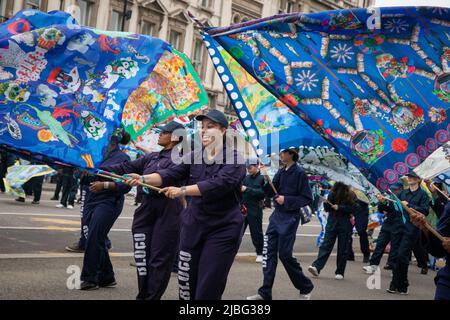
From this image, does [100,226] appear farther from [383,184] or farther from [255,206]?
[255,206]

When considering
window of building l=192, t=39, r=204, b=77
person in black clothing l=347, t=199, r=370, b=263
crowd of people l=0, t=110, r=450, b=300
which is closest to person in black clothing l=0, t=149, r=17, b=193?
crowd of people l=0, t=110, r=450, b=300

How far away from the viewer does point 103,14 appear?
3450 cm

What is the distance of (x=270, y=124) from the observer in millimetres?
7180

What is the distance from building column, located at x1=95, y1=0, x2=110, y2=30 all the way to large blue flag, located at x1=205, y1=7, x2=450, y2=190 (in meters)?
29.4

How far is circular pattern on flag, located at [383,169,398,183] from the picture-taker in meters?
5.52

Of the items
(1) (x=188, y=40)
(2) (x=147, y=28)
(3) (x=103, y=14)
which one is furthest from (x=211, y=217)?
(1) (x=188, y=40)

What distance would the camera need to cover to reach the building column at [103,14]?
112 ft

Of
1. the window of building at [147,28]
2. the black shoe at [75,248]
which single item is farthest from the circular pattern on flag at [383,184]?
the window of building at [147,28]

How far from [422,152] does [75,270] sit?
4086 millimetres

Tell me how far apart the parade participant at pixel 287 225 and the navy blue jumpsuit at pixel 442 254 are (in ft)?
10.2

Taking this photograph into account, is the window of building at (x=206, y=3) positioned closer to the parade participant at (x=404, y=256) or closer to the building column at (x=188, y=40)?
the building column at (x=188, y=40)

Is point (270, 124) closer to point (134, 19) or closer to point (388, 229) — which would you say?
point (388, 229)

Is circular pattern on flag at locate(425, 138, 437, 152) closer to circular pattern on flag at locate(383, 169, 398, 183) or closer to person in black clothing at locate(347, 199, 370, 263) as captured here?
circular pattern on flag at locate(383, 169, 398, 183)

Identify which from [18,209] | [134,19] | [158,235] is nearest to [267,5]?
[134,19]
